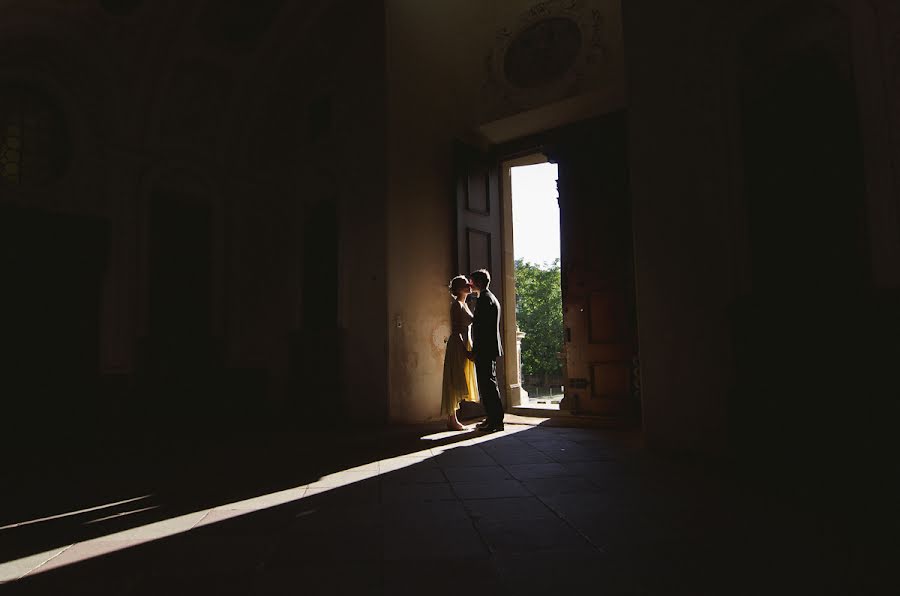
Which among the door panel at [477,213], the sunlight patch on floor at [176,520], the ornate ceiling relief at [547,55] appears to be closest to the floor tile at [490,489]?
the sunlight patch on floor at [176,520]

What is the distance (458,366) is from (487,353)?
431 millimetres

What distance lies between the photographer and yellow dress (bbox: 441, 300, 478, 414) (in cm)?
631

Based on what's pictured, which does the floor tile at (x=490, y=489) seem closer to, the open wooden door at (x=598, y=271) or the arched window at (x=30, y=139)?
the open wooden door at (x=598, y=271)

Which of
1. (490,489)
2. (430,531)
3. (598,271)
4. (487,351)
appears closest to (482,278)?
(487,351)

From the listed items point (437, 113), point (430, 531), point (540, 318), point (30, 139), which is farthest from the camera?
point (540, 318)

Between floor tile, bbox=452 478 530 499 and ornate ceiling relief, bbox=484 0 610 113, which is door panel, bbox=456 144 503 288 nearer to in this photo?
ornate ceiling relief, bbox=484 0 610 113

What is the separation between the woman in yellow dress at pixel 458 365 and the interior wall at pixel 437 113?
83cm

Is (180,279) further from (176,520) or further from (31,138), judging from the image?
(176,520)

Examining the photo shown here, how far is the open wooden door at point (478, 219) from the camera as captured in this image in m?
7.73

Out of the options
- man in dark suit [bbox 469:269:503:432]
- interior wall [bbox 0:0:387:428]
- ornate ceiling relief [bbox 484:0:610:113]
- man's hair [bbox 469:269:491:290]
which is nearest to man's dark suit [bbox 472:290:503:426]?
man in dark suit [bbox 469:269:503:432]

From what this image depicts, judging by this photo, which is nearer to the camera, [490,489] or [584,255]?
[490,489]

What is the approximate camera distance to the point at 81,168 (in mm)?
7016

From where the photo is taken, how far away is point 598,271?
7.12 meters

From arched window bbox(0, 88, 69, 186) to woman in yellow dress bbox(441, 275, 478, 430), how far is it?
5479 mm
